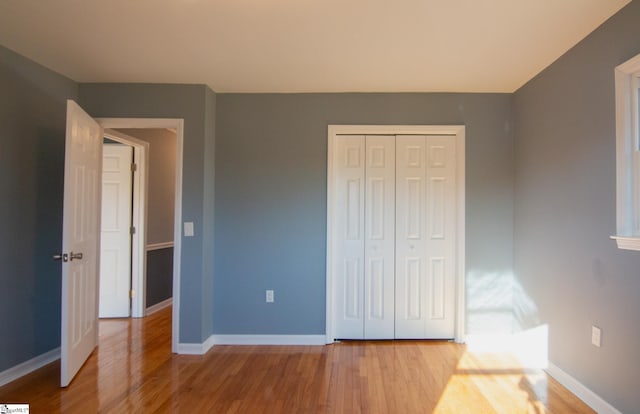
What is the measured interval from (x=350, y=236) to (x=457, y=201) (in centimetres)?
105

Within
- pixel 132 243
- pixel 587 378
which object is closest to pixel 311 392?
pixel 587 378

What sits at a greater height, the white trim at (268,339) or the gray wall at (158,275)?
the gray wall at (158,275)

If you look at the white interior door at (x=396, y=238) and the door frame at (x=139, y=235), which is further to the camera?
the door frame at (x=139, y=235)

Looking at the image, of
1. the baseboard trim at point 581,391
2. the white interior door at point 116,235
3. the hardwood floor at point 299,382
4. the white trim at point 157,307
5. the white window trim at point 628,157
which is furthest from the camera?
the white trim at point 157,307

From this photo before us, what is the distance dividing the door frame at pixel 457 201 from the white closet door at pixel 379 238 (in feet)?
0.48

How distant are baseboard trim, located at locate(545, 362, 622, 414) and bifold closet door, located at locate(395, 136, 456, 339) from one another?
0.91 metres

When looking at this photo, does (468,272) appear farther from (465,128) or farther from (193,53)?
(193,53)

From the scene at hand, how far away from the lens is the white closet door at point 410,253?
140 inches

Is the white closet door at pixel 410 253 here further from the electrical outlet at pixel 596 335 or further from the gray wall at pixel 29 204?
the gray wall at pixel 29 204

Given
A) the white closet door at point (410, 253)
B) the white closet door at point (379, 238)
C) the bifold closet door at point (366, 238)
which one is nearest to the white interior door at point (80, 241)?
the bifold closet door at point (366, 238)

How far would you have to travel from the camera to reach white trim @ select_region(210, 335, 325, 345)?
348 cm

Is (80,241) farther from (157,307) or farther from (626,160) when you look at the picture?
(626,160)

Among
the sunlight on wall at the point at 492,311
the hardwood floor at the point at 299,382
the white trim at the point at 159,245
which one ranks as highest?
the white trim at the point at 159,245

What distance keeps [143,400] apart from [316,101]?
275 cm
